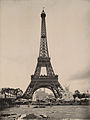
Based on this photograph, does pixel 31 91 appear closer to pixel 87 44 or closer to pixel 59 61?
pixel 59 61

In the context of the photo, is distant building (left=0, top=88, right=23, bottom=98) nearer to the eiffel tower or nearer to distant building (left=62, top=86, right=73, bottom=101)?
the eiffel tower

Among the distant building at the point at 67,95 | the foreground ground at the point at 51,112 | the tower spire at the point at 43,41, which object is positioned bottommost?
the foreground ground at the point at 51,112

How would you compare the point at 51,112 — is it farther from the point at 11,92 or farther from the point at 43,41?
the point at 43,41

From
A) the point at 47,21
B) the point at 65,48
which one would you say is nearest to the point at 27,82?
the point at 65,48

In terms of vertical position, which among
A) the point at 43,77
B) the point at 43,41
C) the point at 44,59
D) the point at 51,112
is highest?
the point at 43,41

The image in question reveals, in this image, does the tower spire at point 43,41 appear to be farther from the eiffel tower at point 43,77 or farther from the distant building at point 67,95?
the distant building at point 67,95

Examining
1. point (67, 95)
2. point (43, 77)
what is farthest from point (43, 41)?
point (67, 95)

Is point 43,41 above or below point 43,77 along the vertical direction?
above

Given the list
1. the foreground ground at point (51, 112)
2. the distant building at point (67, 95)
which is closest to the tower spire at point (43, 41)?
the distant building at point (67, 95)
